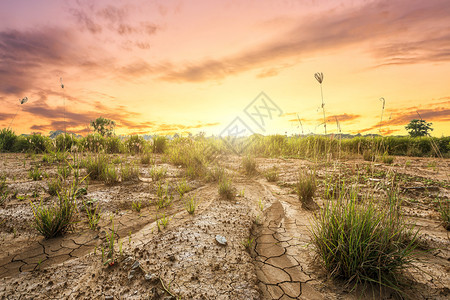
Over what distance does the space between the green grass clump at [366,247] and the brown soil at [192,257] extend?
0.35ft

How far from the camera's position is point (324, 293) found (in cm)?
156

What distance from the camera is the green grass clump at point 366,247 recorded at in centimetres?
153

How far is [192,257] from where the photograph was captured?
1911mm

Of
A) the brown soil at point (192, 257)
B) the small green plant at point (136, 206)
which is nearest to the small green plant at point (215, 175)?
the brown soil at point (192, 257)

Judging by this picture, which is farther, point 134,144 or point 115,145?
point 115,145

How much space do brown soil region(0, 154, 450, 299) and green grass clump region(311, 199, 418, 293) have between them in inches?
4.2

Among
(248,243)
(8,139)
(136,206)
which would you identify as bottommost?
(248,243)

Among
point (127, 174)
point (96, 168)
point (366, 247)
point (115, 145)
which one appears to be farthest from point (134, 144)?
point (366, 247)

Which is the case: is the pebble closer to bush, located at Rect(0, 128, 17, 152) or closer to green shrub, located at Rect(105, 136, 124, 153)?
green shrub, located at Rect(105, 136, 124, 153)

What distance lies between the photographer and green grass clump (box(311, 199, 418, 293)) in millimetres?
1528

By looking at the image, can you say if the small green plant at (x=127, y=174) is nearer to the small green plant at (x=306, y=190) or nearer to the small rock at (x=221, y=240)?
the small rock at (x=221, y=240)

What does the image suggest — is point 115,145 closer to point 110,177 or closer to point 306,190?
point 110,177

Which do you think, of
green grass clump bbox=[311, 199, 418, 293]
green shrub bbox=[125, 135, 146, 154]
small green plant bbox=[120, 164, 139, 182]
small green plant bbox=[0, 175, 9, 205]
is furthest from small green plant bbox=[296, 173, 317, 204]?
green shrub bbox=[125, 135, 146, 154]

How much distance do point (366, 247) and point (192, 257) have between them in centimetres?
147
